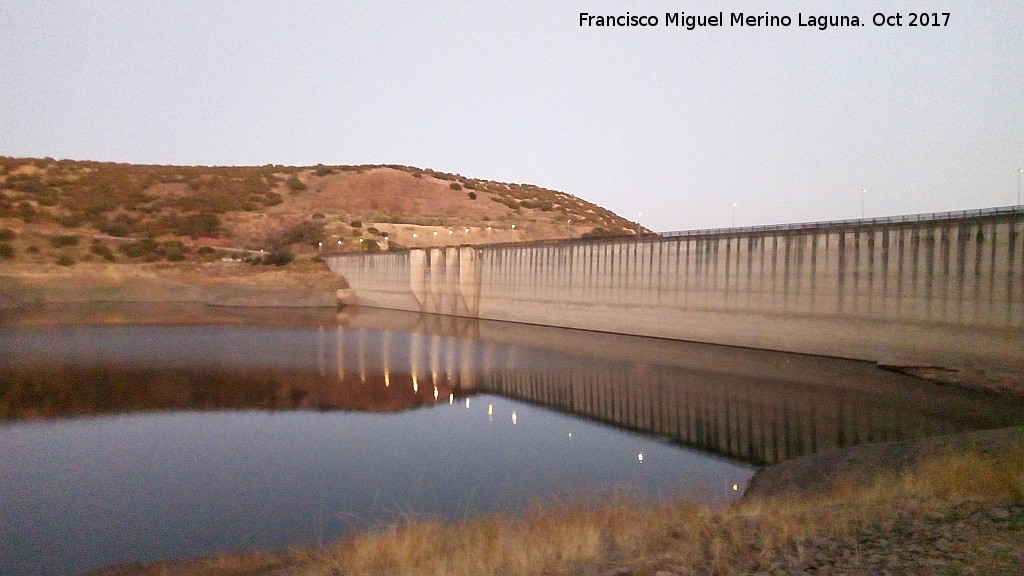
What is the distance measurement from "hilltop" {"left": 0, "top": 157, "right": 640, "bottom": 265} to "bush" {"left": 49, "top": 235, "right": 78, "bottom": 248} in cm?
10

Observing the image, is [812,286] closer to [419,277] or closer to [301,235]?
[419,277]

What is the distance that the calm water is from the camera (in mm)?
11156

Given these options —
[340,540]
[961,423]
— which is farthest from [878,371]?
[340,540]

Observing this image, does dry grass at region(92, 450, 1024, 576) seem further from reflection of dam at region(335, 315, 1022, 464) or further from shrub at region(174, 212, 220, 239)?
shrub at region(174, 212, 220, 239)

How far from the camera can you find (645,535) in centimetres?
762

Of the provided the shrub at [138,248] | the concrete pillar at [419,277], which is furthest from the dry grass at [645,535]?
the shrub at [138,248]

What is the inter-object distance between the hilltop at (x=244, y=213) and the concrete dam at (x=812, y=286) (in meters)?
35.0

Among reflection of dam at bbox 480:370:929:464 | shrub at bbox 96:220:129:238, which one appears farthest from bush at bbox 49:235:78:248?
reflection of dam at bbox 480:370:929:464

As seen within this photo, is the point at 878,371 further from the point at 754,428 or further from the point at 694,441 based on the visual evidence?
the point at 694,441

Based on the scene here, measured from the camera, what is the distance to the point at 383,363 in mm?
28672

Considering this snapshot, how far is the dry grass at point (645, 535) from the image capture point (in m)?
6.55

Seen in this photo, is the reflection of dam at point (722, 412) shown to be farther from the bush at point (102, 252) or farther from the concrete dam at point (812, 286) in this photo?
the bush at point (102, 252)

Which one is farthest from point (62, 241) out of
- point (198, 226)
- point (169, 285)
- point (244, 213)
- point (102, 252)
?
point (244, 213)

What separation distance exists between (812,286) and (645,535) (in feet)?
76.6
